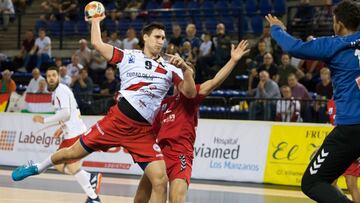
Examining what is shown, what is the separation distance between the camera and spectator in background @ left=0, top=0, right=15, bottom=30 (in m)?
27.8

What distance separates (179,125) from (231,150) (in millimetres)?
7887

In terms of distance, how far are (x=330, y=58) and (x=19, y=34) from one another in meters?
20.8

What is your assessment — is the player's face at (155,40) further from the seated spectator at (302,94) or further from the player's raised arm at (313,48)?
the seated spectator at (302,94)

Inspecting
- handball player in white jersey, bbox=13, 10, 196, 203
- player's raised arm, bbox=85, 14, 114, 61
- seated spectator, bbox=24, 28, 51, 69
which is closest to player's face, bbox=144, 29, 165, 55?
handball player in white jersey, bbox=13, 10, 196, 203

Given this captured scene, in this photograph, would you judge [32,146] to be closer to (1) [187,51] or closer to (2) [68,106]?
(1) [187,51]

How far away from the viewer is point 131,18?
82.5 feet

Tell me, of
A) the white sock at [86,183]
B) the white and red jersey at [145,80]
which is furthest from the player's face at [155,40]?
the white sock at [86,183]

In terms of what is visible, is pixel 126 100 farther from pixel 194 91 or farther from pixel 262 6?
pixel 262 6

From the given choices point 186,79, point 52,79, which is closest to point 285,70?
point 52,79

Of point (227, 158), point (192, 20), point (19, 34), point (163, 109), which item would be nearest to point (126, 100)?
point (163, 109)

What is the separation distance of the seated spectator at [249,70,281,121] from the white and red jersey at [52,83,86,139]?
6240 millimetres

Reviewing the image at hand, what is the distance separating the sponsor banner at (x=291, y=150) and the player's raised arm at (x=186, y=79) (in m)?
7.46

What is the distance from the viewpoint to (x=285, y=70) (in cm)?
1894

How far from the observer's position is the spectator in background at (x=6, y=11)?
2778 centimetres
